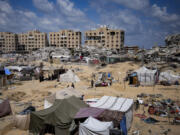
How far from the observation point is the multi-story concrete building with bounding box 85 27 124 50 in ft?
244

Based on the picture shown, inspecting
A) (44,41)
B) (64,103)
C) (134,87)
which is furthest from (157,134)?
(44,41)

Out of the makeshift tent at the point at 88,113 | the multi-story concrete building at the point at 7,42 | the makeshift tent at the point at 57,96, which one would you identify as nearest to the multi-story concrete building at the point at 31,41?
the multi-story concrete building at the point at 7,42

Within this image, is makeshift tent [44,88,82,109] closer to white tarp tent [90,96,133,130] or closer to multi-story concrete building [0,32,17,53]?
white tarp tent [90,96,133,130]

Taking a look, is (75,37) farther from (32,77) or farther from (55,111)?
(55,111)

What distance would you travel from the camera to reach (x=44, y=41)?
3615 inches

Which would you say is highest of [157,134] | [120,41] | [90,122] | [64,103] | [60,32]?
[60,32]

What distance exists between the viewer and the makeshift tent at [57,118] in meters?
8.68

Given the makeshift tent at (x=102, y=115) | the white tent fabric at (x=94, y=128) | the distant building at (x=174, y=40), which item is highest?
the distant building at (x=174, y=40)

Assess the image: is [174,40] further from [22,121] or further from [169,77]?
[22,121]

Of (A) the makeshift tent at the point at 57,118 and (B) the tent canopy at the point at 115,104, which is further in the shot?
(B) the tent canopy at the point at 115,104

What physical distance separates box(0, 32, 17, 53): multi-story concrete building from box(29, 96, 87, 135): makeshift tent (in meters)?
98.2

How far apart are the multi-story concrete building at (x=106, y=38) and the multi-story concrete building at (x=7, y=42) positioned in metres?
50.2

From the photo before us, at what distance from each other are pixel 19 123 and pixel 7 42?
325 ft

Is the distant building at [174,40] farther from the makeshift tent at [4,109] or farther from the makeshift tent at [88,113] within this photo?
the makeshift tent at [4,109]
